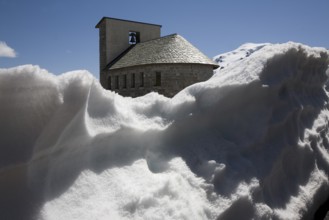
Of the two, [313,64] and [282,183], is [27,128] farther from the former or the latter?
[313,64]

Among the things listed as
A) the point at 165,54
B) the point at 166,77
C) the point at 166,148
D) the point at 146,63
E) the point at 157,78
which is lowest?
the point at 157,78

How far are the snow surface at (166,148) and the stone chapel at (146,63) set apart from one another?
15.7 meters

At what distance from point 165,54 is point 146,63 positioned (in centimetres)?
145

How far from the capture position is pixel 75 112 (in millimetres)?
1742

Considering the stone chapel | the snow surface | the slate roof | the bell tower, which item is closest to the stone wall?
the stone chapel

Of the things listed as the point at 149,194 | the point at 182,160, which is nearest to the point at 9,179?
the point at 149,194

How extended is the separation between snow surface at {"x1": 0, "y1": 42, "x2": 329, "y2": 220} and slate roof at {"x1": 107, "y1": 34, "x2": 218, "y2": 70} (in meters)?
15.9

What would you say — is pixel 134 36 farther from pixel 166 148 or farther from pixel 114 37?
pixel 166 148

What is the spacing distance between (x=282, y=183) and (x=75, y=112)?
1888 mm

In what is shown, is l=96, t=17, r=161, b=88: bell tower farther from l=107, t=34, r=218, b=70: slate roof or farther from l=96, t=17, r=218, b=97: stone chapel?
l=107, t=34, r=218, b=70: slate roof

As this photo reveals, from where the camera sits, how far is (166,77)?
18.6 m

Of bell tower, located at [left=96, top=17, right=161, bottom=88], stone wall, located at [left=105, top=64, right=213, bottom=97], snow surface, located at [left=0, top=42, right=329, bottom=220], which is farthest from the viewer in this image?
bell tower, located at [left=96, top=17, right=161, bottom=88]

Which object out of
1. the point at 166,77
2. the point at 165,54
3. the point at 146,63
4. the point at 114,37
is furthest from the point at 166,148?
the point at 114,37

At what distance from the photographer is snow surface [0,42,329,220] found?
1541 millimetres
